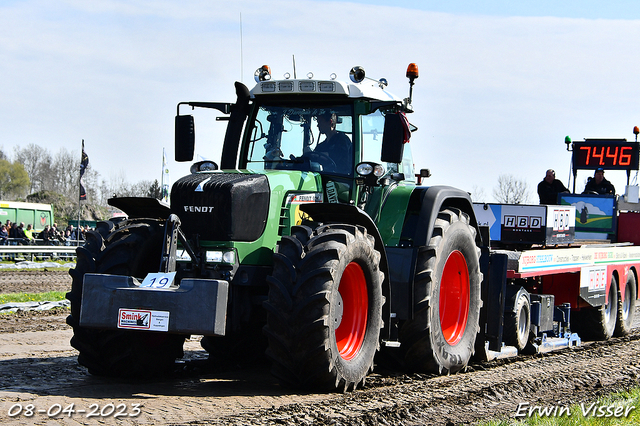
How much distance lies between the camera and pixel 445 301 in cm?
876

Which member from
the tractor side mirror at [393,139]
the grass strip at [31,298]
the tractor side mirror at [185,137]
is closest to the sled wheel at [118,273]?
the tractor side mirror at [185,137]

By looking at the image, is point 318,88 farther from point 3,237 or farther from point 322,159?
point 3,237

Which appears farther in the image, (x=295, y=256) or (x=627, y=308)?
(x=627, y=308)

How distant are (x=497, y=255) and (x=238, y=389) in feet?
12.5

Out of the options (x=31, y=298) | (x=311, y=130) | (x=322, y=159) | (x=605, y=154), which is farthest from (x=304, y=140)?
(x=605, y=154)

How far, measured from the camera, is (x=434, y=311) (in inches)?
310

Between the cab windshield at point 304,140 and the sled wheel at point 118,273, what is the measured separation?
1.48 meters

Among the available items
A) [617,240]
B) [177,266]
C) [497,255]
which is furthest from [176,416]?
[617,240]

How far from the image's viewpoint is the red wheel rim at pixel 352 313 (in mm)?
7066

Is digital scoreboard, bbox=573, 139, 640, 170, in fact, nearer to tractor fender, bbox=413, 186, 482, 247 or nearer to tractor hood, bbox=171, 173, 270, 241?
tractor fender, bbox=413, 186, 482, 247

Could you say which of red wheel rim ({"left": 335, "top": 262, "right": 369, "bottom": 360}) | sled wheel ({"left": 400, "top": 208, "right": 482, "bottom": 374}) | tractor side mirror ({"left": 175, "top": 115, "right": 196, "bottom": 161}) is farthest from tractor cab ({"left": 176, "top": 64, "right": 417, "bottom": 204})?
red wheel rim ({"left": 335, "top": 262, "right": 369, "bottom": 360})

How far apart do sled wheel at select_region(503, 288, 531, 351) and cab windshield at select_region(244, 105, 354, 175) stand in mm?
3094

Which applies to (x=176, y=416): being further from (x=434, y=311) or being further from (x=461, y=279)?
(x=461, y=279)

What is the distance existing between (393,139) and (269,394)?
101 inches
